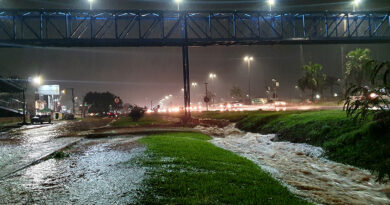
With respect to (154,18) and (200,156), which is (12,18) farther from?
(200,156)

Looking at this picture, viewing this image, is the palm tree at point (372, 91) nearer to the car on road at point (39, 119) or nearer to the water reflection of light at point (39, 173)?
the water reflection of light at point (39, 173)

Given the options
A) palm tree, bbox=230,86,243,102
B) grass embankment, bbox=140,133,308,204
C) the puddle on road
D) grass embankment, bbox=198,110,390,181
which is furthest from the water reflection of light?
palm tree, bbox=230,86,243,102

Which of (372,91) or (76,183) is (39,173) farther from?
(372,91)

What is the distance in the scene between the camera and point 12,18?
106 feet

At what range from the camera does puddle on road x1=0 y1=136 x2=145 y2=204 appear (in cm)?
631

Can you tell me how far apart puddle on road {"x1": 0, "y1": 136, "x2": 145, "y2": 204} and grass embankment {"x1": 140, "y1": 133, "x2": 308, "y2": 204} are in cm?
52

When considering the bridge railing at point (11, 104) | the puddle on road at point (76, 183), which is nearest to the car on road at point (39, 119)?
the bridge railing at point (11, 104)

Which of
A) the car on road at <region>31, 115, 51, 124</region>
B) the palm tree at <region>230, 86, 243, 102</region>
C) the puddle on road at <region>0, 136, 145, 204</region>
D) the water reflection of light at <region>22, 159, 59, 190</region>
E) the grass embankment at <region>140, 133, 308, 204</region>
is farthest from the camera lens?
the palm tree at <region>230, 86, 243, 102</region>

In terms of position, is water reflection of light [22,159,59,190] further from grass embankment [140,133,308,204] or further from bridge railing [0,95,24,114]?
bridge railing [0,95,24,114]

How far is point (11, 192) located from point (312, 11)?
35251 mm

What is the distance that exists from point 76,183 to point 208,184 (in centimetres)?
331

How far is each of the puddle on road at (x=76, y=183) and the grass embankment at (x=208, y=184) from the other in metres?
0.52

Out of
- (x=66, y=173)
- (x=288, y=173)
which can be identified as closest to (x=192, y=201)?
(x=66, y=173)

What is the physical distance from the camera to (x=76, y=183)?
7602 mm
